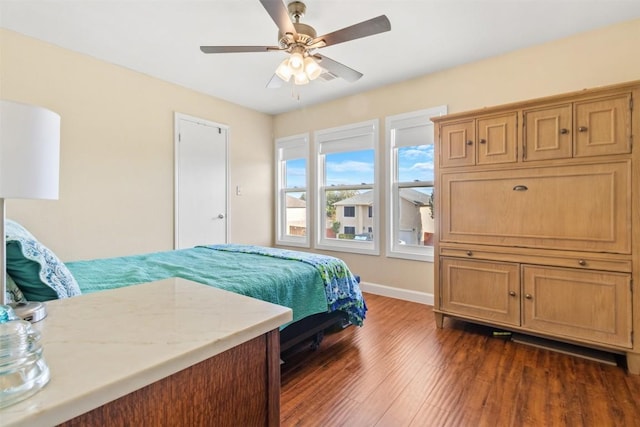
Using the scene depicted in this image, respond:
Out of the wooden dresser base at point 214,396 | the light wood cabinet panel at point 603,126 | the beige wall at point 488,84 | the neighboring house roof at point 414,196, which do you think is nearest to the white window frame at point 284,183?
the beige wall at point 488,84

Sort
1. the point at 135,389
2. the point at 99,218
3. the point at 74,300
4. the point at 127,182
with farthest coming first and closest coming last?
the point at 127,182
the point at 99,218
the point at 74,300
the point at 135,389

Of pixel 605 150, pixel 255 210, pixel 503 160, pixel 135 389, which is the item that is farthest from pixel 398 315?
pixel 135 389

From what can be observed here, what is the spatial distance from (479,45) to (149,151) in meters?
3.44

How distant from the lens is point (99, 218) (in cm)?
298

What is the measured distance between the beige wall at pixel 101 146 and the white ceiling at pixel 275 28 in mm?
200

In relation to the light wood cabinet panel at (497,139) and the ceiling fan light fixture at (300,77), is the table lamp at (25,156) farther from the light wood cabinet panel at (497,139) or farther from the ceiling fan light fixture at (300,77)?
the light wood cabinet panel at (497,139)

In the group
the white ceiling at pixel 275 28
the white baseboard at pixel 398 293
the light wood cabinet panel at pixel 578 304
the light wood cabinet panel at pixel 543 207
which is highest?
the white ceiling at pixel 275 28

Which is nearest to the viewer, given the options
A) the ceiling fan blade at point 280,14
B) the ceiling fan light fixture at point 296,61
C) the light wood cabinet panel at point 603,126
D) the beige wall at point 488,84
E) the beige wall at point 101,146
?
the ceiling fan blade at point 280,14

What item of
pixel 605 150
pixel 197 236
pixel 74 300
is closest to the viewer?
pixel 74 300

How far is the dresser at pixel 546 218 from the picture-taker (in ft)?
6.56

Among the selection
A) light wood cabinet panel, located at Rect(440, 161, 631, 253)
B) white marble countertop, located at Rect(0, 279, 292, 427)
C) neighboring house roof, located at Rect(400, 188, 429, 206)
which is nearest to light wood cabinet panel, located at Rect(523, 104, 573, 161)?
light wood cabinet panel, located at Rect(440, 161, 631, 253)

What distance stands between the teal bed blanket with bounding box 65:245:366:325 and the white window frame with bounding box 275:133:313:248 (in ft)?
5.80

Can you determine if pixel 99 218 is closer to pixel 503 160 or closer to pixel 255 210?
pixel 255 210

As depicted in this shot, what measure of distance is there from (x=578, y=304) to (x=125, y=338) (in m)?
2.67
